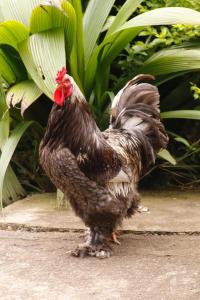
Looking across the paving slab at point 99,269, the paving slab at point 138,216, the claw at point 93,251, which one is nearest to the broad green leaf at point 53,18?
the paving slab at point 138,216

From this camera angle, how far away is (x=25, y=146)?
6113 mm

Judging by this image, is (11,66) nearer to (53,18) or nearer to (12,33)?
(12,33)

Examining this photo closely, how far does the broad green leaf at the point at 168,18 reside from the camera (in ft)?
15.1

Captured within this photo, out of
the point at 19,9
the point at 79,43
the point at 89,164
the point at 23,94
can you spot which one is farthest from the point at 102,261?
the point at 19,9

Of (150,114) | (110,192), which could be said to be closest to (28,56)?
(150,114)

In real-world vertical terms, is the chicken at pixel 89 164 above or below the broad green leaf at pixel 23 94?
below

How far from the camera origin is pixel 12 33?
16.2 ft

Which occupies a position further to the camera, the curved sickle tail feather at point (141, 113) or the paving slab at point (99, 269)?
the curved sickle tail feather at point (141, 113)

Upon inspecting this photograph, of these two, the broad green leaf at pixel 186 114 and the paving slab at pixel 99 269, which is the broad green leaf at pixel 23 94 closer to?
the paving slab at pixel 99 269

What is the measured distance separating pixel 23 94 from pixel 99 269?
1754 mm

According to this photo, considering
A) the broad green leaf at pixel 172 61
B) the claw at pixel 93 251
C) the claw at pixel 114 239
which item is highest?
the broad green leaf at pixel 172 61

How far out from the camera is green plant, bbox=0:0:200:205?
4695 mm

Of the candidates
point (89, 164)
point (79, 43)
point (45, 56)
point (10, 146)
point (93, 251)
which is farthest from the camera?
point (79, 43)

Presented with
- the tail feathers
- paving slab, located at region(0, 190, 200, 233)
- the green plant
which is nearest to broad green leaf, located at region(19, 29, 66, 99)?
the green plant
